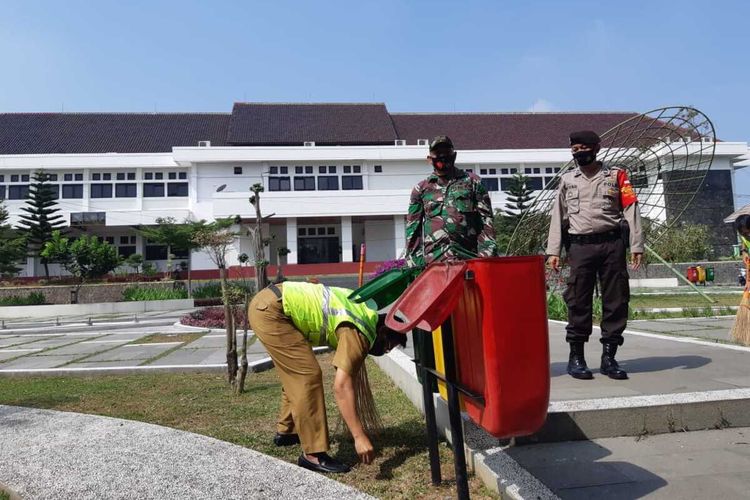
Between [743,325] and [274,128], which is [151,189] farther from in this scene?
[743,325]

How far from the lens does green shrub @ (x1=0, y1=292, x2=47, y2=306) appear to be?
69.3 feet

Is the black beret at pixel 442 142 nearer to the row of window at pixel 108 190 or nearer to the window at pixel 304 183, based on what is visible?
the window at pixel 304 183

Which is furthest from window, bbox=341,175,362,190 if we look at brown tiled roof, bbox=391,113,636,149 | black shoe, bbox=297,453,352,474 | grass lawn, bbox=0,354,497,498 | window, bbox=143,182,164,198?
black shoe, bbox=297,453,352,474

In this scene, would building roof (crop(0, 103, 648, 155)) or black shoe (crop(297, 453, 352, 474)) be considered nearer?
black shoe (crop(297, 453, 352, 474))

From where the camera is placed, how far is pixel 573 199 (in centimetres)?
385

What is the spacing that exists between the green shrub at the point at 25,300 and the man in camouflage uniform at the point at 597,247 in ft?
77.7

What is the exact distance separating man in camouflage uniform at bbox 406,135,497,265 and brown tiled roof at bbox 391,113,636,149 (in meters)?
38.5

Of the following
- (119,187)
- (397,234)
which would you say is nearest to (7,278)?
(119,187)

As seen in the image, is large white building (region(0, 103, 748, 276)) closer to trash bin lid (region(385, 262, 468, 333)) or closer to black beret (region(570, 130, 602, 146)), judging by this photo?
black beret (region(570, 130, 602, 146))

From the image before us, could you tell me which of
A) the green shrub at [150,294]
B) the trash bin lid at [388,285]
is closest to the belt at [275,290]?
the trash bin lid at [388,285]

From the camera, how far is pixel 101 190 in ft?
123

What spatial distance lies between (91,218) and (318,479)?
3906cm

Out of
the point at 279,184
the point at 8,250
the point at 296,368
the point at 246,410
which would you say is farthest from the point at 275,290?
the point at 279,184

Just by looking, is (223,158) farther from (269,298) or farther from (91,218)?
(269,298)
